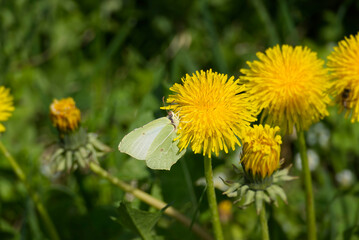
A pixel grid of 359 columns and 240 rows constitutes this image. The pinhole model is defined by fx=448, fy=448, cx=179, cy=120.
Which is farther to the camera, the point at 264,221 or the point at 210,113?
the point at 264,221

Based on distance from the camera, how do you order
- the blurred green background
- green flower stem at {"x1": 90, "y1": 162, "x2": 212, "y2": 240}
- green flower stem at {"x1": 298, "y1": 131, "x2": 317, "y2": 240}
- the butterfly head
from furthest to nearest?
the blurred green background → green flower stem at {"x1": 90, "y1": 162, "x2": 212, "y2": 240} → green flower stem at {"x1": 298, "y1": 131, "x2": 317, "y2": 240} → the butterfly head

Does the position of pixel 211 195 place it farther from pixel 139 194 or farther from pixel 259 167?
pixel 139 194

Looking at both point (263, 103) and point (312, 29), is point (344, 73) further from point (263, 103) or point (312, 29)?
point (312, 29)

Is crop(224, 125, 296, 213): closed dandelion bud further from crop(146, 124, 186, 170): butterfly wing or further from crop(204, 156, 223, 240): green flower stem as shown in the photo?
crop(146, 124, 186, 170): butterfly wing

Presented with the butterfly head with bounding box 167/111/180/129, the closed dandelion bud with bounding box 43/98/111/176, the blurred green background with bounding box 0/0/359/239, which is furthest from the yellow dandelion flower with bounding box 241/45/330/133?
the closed dandelion bud with bounding box 43/98/111/176

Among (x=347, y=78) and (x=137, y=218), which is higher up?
(x=347, y=78)

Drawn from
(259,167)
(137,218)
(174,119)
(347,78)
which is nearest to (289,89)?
(347,78)

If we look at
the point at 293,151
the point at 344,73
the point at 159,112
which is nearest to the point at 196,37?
the point at 293,151
